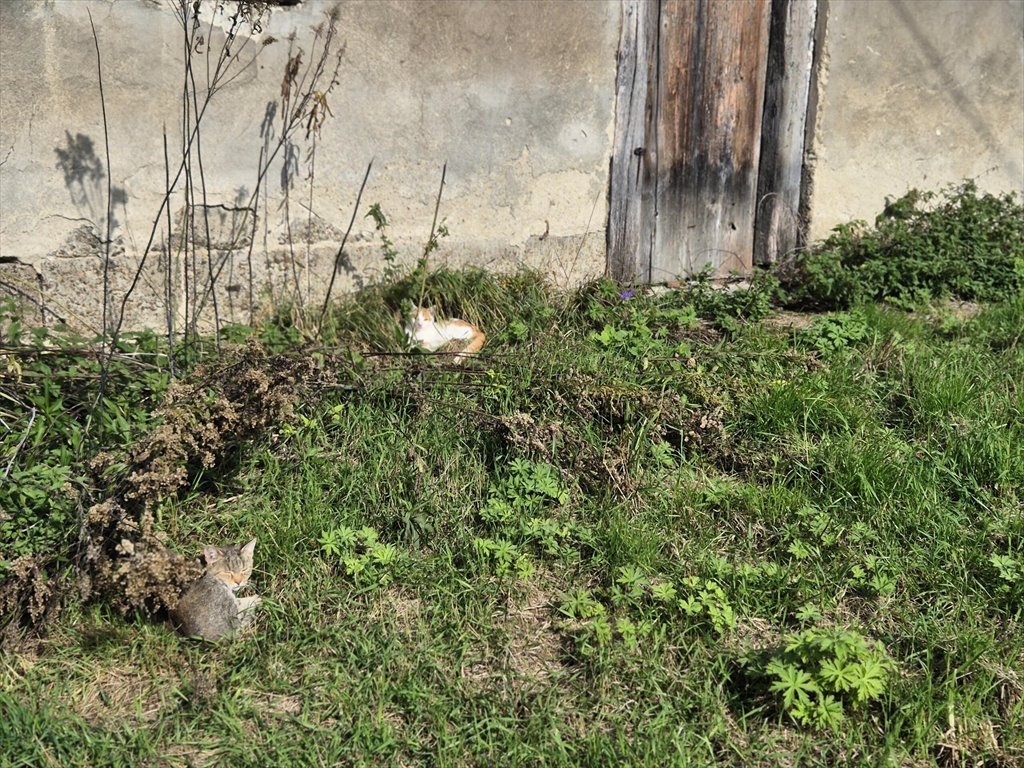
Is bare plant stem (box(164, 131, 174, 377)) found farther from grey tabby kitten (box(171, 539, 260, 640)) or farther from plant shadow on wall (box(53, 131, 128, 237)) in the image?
grey tabby kitten (box(171, 539, 260, 640))

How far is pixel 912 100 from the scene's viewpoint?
18.4ft

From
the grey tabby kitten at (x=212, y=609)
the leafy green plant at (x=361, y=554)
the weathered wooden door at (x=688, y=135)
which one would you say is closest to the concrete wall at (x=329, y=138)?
the weathered wooden door at (x=688, y=135)

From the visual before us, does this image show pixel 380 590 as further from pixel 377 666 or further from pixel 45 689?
pixel 45 689

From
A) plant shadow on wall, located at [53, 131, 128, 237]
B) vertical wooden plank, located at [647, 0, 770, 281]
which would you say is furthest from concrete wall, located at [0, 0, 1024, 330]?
vertical wooden plank, located at [647, 0, 770, 281]

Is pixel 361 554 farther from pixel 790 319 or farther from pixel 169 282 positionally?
pixel 790 319

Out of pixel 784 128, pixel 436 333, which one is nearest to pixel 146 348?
pixel 436 333

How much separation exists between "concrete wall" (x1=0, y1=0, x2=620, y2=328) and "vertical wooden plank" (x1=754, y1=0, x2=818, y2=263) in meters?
1.05

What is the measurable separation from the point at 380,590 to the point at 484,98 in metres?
2.63

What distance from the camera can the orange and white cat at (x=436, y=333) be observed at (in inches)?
170

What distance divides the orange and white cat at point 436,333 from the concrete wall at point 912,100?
2.38 metres

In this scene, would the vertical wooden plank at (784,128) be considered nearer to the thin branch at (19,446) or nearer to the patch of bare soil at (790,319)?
the patch of bare soil at (790,319)

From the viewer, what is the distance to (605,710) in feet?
8.84

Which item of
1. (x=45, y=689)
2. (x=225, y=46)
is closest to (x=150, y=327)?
(x=225, y=46)

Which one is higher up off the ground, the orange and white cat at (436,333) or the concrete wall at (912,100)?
the concrete wall at (912,100)
